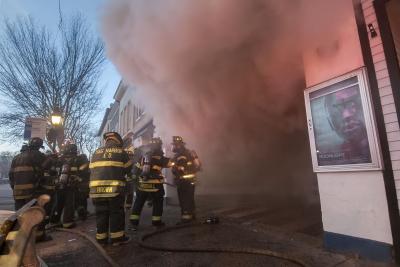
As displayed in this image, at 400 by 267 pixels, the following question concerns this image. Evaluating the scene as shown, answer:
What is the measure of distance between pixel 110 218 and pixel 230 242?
70.7 inches

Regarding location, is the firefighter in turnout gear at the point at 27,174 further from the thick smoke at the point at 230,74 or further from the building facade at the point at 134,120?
the building facade at the point at 134,120

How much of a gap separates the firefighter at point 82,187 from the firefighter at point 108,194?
82.7 inches

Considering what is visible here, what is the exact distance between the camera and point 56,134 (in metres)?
10.8

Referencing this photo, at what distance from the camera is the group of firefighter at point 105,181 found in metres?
4.14

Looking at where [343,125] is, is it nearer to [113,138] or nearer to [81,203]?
[113,138]

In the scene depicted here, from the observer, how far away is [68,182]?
5793 mm

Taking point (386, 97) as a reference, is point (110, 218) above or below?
below

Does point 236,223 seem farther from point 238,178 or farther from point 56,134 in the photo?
point 56,134

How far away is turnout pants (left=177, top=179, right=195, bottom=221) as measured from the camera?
5.45 m

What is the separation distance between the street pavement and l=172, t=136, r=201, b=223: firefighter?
0.54m


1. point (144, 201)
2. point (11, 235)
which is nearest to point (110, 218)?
point (144, 201)

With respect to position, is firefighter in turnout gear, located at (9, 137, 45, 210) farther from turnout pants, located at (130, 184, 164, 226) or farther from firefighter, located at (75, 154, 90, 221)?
turnout pants, located at (130, 184, 164, 226)

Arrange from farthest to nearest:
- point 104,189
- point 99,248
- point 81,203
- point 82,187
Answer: point 81,203
point 82,187
point 104,189
point 99,248

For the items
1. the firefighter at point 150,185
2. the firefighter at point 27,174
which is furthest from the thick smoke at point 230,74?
the firefighter at point 27,174
